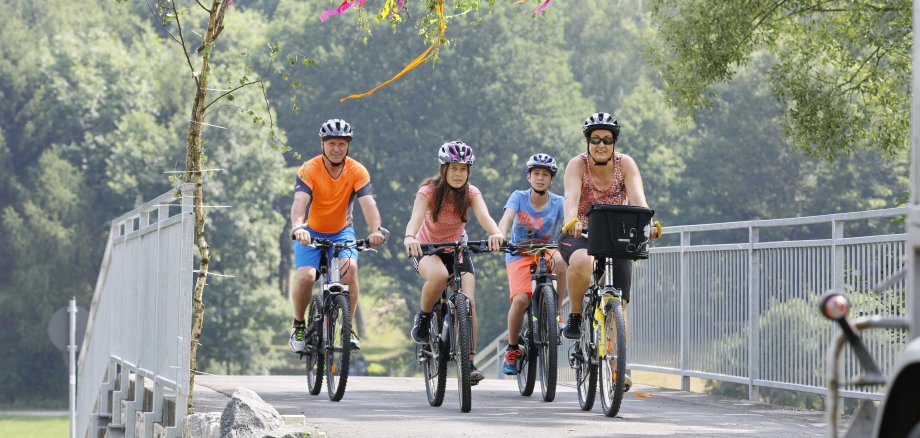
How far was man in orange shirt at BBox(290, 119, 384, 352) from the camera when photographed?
11195 mm

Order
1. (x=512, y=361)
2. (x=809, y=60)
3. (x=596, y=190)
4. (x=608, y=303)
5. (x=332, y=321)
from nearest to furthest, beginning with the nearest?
(x=608, y=303) < (x=596, y=190) < (x=332, y=321) < (x=512, y=361) < (x=809, y=60)

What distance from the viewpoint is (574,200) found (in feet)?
32.0

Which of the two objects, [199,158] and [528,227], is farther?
[528,227]

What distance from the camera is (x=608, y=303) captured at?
956cm

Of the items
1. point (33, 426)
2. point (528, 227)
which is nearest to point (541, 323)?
point (528, 227)

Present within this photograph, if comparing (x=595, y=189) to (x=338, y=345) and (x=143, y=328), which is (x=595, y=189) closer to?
(x=338, y=345)

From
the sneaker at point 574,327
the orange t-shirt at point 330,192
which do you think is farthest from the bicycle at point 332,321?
the sneaker at point 574,327

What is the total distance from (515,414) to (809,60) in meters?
11.6

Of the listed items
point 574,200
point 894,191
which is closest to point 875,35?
point 574,200

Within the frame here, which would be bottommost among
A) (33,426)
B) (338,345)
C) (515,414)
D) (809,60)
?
(33,426)

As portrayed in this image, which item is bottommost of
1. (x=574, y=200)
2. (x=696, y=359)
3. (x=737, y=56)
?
(x=696, y=359)

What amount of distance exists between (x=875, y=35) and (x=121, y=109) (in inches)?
1457

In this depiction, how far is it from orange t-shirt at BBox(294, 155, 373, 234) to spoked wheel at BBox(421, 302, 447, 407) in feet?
3.69

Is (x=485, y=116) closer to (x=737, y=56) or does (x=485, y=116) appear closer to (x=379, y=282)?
(x=379, y=282)
